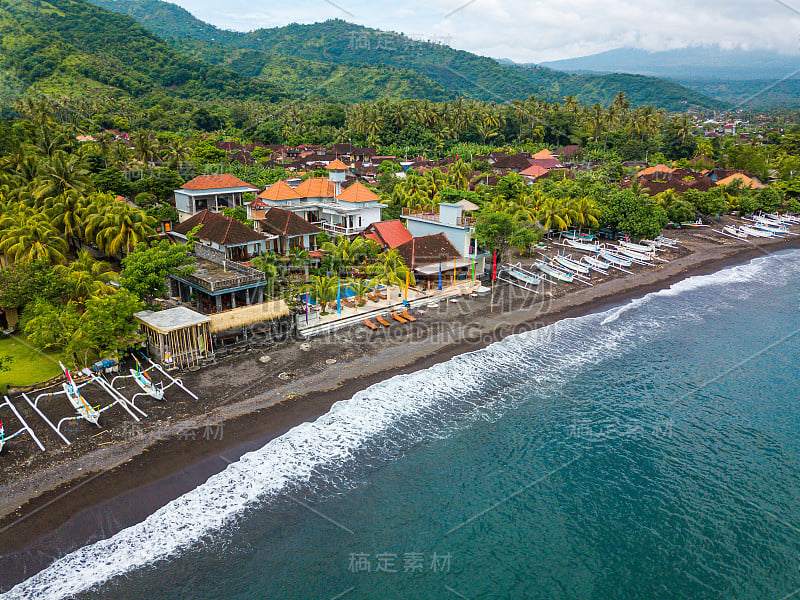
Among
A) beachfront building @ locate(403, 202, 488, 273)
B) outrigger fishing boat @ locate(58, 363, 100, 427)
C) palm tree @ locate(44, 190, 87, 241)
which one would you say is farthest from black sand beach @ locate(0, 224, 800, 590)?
palm tree @ locate(44, 190, 87, 241)

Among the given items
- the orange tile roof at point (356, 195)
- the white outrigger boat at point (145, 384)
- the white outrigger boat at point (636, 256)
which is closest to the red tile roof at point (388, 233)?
the orange tile roof at point (356, 195)

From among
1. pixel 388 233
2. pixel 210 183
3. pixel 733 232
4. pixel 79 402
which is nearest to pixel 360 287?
pixel 388 233

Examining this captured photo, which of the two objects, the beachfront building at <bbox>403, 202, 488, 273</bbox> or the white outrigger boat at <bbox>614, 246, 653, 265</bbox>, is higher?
the beachfront building at <bbox>403, 202, 488, 273</bbox>

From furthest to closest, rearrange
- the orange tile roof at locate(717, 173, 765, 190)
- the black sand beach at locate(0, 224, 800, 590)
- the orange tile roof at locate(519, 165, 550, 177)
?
the orange tile roof at locate(519, 165, 550, 177) < the orange tile roof at locate(717, 173, 765, 190) < the black sand beach at locate(0, 224, 800, 590)

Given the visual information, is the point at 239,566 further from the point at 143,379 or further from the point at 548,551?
the point at 143,379

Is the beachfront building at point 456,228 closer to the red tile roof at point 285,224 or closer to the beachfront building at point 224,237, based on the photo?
the red tile roof at point 285,224

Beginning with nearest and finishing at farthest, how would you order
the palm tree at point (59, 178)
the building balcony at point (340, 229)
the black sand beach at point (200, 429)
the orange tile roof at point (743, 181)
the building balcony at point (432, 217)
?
1. the black sand beach at point (200, 429)
2. the palm tree at point (59, 178)
3. the building balcony at point (432, 217)
4. the building balcony at point (340, 229)
5. the orange tile roof at point (743, 181)

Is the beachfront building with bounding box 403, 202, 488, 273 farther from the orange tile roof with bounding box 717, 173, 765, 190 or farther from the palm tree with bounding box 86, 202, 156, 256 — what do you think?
the orange tile roof with bounding box 717, 173, 765, 190
